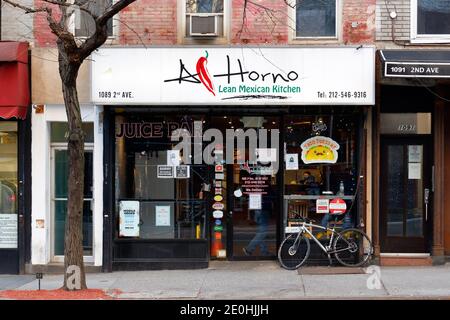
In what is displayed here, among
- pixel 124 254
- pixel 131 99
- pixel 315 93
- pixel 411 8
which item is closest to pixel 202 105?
pixel 131 99

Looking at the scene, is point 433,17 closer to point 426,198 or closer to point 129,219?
point 426,198

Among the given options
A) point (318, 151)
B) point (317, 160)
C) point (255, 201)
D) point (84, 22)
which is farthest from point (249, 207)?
point (84, 22)

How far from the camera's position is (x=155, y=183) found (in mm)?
12266

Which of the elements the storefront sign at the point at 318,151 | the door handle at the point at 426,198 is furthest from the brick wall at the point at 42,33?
the door handle at the point at 426,198

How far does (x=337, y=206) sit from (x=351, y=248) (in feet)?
2.70

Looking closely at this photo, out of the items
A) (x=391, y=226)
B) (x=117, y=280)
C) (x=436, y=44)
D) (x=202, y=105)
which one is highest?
(x=436, y=44)

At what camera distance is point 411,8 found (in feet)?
38.8

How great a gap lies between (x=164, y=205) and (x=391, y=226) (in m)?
4.39

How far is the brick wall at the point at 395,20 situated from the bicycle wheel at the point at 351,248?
3669 millimetres

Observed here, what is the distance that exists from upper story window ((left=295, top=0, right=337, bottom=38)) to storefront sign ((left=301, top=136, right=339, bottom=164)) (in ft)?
6.51

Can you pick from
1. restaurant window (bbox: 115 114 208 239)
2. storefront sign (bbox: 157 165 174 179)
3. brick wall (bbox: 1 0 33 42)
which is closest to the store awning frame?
restaurant window (bbox: 115 114 208 239)

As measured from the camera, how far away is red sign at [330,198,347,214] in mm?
12047

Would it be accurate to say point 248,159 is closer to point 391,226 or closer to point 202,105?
point 202,105

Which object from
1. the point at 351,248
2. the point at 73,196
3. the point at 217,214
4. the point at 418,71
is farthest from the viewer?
the point at 217,214
